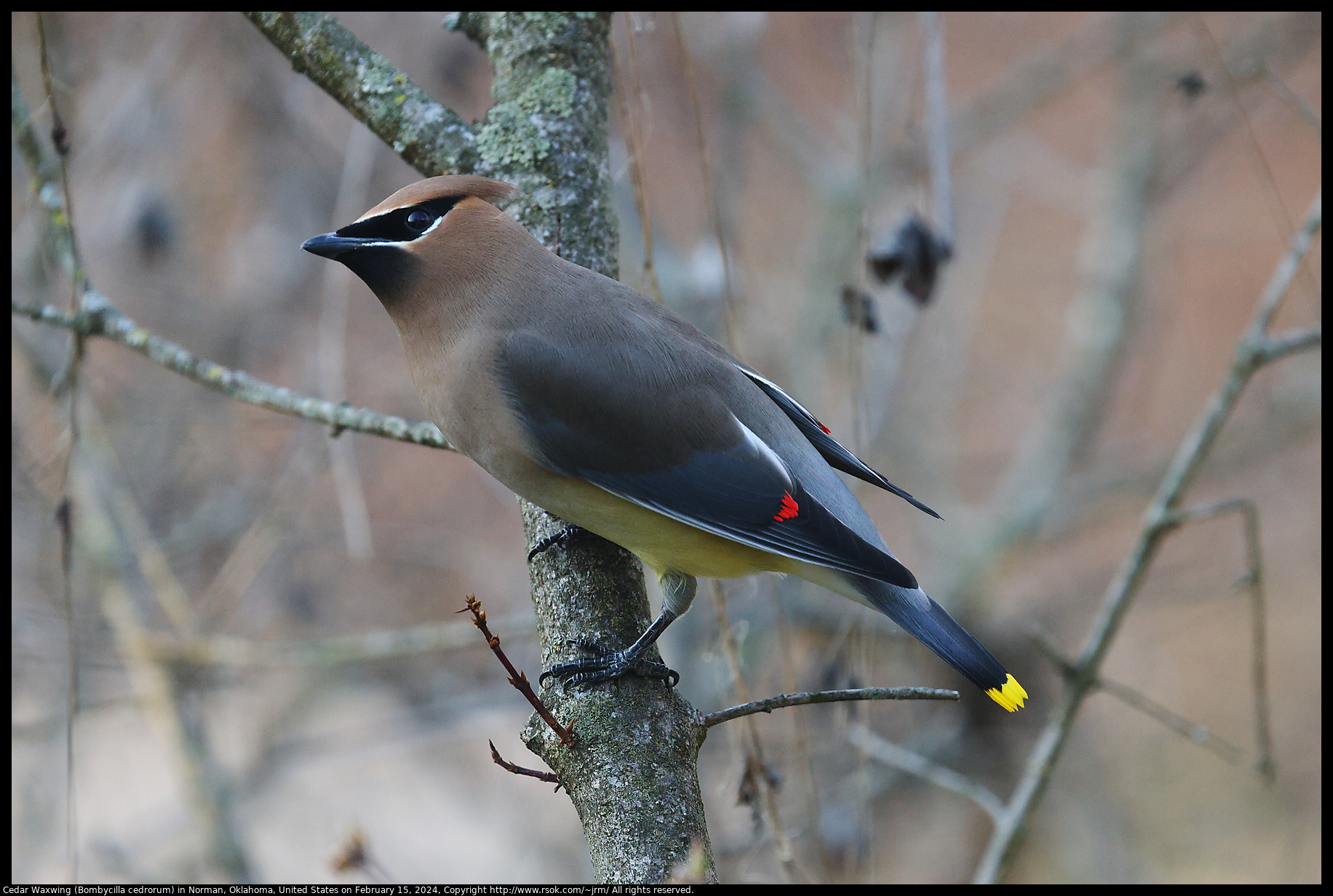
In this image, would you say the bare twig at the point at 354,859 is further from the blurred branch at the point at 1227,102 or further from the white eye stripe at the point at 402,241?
the blurred branch at the point at 1227,102

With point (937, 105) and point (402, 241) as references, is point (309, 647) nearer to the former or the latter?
point (402, 241)

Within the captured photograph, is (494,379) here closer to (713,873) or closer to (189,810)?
(713,873)

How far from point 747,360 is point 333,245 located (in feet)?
8.03

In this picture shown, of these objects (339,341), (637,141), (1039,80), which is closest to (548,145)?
(637,141)

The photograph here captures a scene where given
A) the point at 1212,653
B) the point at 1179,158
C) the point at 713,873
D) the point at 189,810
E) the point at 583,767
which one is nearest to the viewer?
the point at 713,873

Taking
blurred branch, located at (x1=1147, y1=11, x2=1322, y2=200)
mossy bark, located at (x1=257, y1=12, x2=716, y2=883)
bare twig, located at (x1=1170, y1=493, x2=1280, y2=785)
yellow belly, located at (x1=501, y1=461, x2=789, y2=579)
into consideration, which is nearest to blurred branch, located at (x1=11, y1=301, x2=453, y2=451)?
yellow belly, located at (x1=501, y1=461, x2=789, y2=579)

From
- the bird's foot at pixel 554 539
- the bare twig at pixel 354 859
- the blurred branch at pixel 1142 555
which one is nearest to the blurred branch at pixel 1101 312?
the blurred branch at pixel 1142 555

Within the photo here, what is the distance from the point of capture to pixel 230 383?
244cm

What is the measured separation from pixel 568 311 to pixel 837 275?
3.03m

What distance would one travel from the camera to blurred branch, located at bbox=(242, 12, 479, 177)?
2641mm

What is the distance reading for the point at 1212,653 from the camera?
28.0 ft

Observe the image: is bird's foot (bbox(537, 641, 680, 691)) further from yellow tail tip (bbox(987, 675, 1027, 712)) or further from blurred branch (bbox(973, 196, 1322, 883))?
blurred branch (bbox(973, 196, 1322, 883))

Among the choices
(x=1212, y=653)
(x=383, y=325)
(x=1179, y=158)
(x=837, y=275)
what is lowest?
(x=1212, y=653)
